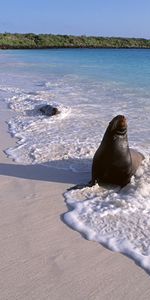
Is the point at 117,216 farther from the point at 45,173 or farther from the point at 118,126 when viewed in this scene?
the point at 45,173

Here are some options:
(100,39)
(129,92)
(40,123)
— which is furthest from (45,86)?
(100,39)

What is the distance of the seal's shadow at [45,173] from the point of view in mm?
5465

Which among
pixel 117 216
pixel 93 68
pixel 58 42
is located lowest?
pixel 58 42

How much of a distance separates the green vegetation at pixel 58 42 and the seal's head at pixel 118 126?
66.8 m

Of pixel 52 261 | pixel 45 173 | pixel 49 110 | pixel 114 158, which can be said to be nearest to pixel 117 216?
→ pixel 114 158

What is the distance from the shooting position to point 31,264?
3.44 meters

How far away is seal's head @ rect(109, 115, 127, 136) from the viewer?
5.05 metres

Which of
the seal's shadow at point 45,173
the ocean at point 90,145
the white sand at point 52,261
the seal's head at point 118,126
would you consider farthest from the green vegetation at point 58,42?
the white sand at point 52,261

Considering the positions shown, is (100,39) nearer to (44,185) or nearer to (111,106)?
(111,106)

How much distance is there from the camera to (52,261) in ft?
11.4

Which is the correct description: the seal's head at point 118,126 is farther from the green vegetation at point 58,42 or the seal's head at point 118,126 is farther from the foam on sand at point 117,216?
the green vegetation at point 58,42

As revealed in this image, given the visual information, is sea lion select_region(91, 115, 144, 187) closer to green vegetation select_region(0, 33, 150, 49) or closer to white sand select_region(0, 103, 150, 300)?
white sand select_region(0, 103, 150, 300)

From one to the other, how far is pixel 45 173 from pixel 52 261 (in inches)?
89.0

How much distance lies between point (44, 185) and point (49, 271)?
194cm
